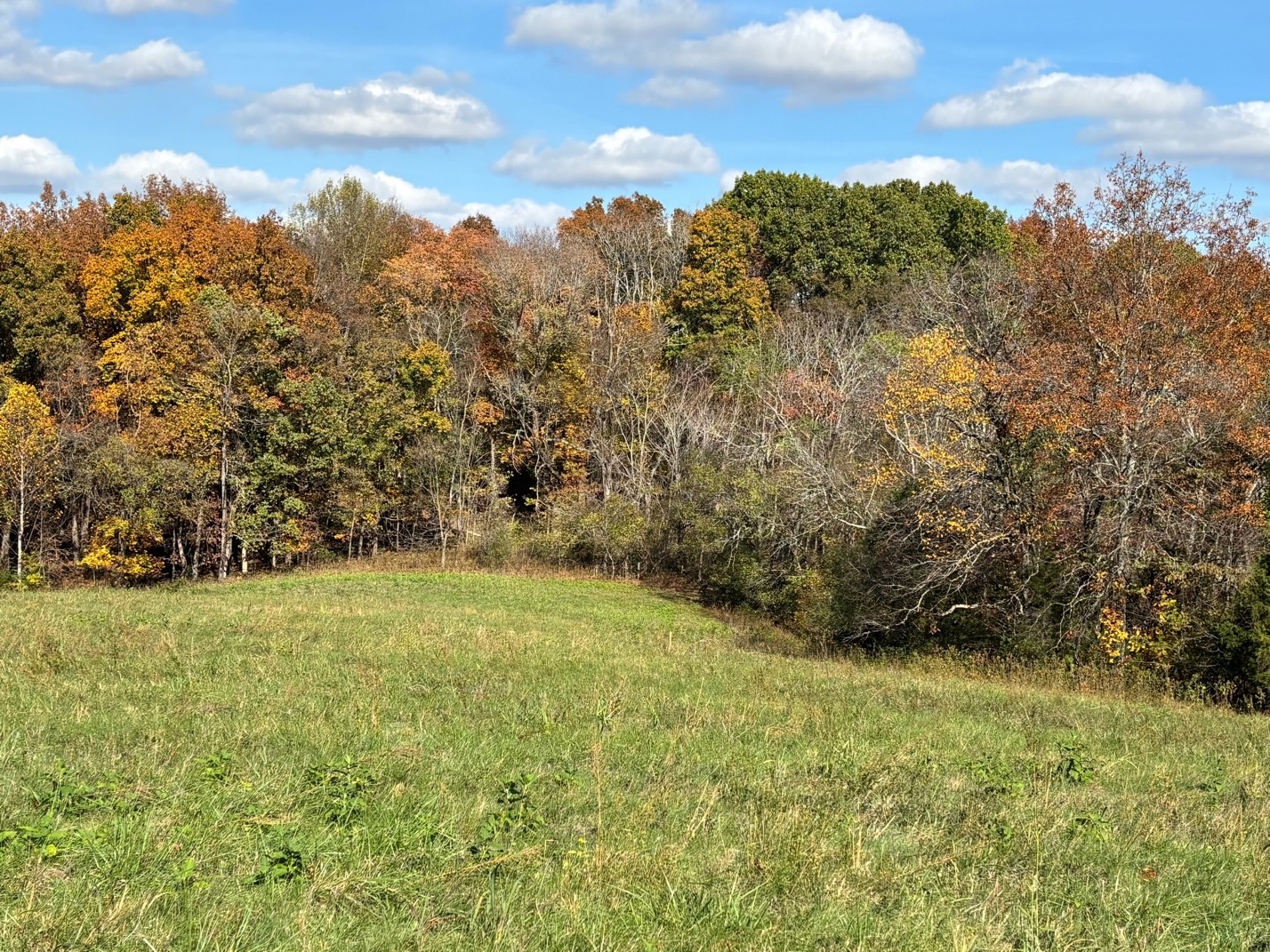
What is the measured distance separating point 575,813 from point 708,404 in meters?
40.9

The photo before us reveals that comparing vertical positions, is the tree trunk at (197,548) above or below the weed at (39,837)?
below

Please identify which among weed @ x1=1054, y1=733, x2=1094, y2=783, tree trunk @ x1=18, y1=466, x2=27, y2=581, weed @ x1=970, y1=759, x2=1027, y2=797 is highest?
weed @ x1=970, y1=759, x2=1027, y2=797

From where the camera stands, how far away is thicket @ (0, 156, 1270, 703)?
2119cm

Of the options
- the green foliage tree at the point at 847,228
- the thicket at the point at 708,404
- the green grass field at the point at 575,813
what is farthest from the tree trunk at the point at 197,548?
Answer: the green foliage tree at the point at 847,228

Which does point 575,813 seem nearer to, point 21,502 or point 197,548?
point 197,548

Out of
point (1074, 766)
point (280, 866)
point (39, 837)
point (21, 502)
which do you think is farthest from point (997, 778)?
point (21, 502)

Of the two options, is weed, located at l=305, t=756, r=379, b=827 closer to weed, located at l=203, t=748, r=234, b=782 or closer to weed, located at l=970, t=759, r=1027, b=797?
weed, located at l=203, t=748, r=234, b=782

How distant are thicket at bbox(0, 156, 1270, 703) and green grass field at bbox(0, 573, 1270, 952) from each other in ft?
32.3

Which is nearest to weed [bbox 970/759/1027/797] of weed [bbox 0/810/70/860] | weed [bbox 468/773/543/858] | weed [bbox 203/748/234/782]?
weed [bbox 468/773/543/858]

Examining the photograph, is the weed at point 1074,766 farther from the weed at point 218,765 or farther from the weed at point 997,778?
the weed at point 218,765

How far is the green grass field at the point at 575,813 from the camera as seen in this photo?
4.83m

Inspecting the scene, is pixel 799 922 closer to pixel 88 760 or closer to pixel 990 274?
pixel 88 760

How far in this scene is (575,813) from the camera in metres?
6.41

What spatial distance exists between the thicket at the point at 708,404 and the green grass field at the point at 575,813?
9.85m
